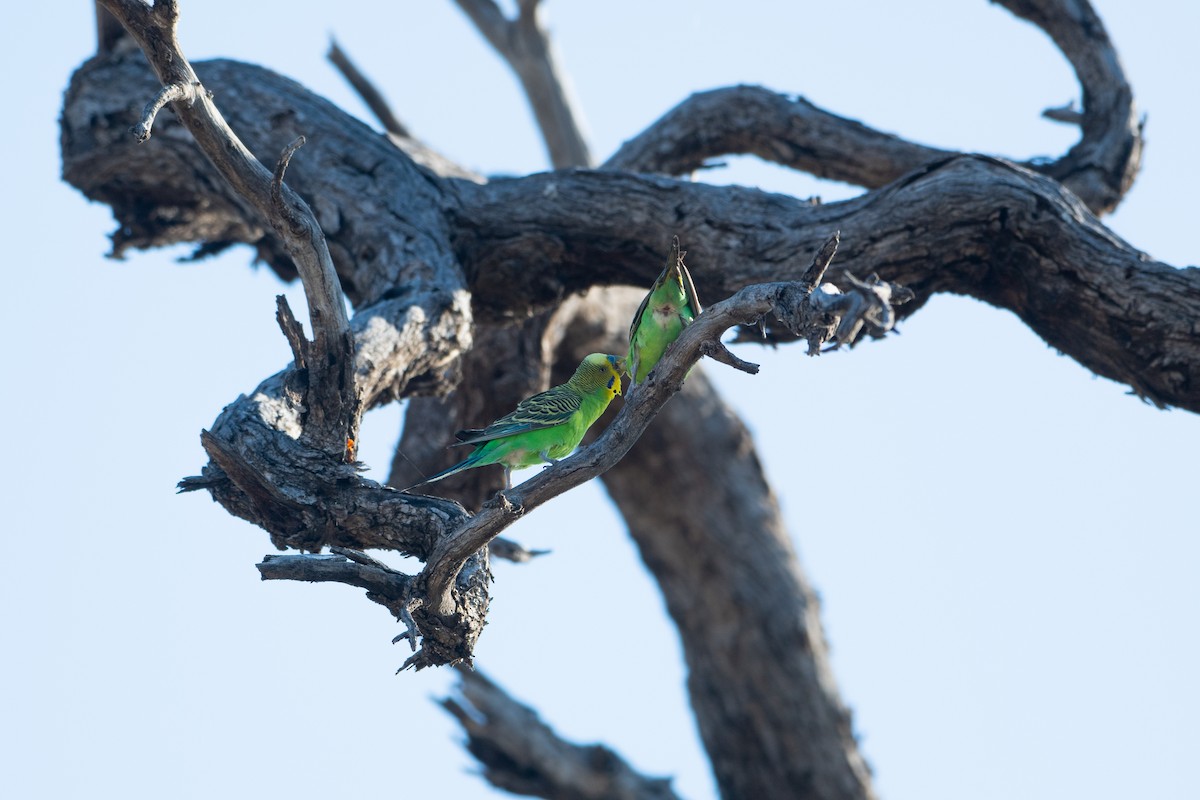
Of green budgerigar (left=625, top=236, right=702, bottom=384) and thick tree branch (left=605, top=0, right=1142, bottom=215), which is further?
thick tree branch (left=605, top=0, right=1142, bottom=215)

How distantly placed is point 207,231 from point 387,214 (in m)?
2.27

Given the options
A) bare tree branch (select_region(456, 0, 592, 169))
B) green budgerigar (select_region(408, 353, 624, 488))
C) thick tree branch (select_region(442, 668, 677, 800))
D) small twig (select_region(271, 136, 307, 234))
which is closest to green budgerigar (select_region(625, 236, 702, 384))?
green budgerigar (select_region(408, 353, 624, 488))

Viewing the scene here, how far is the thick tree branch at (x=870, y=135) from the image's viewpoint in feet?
23.5

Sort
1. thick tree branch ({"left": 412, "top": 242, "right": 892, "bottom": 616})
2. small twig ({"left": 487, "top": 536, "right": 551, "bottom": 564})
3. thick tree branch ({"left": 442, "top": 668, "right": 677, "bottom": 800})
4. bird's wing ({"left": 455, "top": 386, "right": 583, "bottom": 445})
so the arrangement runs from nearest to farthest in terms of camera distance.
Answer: thick tree branch ({"left": 412, "top": 242, "right": 892, "bottom": 616}), bird's wing ({"left": 455, "top": 386, "right": 583, "bottom": 445}), small twig ({"left": 487, "top": 536, "right": 551, "bottom": 564}), thick tree branch ({"left": 442, "top": 668, "right": 677, "bottom": 800})

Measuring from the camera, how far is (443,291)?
18.3 feet

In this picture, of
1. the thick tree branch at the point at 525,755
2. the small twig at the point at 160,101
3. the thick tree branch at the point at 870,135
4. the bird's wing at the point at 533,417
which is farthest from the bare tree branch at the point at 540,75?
the small twig at the point at 160,101

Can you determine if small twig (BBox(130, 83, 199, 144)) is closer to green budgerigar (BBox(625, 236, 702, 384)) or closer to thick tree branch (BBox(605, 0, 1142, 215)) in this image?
green budgerigar (BBox(625, 236, 702, 384))

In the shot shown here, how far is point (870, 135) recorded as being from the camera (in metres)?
7.36

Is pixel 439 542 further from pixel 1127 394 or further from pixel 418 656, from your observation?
pixel 1127 394

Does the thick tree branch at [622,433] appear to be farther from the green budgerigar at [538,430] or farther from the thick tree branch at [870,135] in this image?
the thick tree branch at [870,135]

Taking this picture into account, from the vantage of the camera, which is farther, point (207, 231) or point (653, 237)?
point (207, 231)

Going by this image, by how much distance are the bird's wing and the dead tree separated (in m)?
0.49

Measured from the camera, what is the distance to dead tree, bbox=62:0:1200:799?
13.2 ft

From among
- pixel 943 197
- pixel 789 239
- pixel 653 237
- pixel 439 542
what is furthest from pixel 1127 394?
pixel 439 542
